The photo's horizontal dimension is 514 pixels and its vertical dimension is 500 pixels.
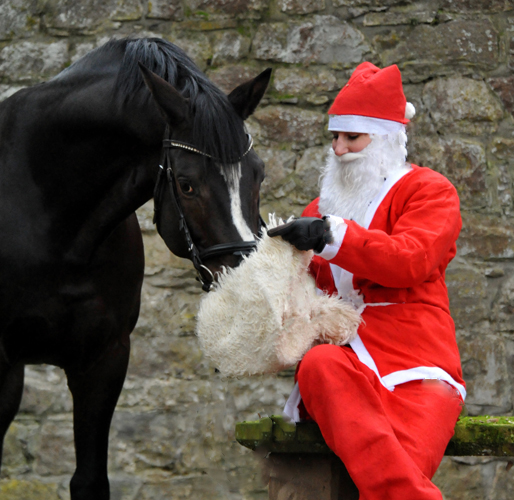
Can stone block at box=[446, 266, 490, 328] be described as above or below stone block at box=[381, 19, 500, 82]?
below

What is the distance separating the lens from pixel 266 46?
3465 millimetres

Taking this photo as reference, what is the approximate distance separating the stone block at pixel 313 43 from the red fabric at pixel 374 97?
60.7 inches

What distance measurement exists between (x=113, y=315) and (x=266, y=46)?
1832 mm

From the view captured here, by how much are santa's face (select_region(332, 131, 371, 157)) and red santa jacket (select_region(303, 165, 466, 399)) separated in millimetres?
133

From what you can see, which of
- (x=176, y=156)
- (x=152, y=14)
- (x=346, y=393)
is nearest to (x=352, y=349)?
(x=346, y=393)

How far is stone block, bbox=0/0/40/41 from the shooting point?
350 centimetres

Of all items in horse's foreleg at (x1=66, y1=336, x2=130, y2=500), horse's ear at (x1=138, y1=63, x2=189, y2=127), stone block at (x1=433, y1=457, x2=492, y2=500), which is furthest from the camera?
stone block at (x1=433, y1=457, x2=492, y2=500)

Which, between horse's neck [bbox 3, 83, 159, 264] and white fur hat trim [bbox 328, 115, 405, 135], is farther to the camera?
horse's neck [bbox 3, 83, 159, 264]

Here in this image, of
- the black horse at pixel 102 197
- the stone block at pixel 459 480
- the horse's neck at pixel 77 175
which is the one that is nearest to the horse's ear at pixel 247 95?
the black horse at pixel 102 197

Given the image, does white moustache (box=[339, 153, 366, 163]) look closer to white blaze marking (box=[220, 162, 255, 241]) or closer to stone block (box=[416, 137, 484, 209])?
white blaze marking (box=[220, 162, 255, 241])

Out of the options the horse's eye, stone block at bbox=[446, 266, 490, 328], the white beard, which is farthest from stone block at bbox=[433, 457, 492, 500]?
the horse's eye

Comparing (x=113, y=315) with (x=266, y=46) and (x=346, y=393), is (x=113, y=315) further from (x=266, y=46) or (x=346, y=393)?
(x=266, y=46)

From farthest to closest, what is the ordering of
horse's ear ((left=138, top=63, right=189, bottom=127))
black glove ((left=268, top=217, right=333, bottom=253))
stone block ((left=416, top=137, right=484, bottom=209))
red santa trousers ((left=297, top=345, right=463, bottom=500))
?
stone block ((left=416, top=137, right=484, bottom=209))
horse's ear ((left=138, top=63, right=189, bottom=127))
black glove ((left=268, top=217, right=333, bottom=253))
red santa trousers ((left=297, top=345, right=463, bottom=500))

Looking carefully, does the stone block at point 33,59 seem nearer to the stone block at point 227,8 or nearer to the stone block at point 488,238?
the stone block at point 227,8
